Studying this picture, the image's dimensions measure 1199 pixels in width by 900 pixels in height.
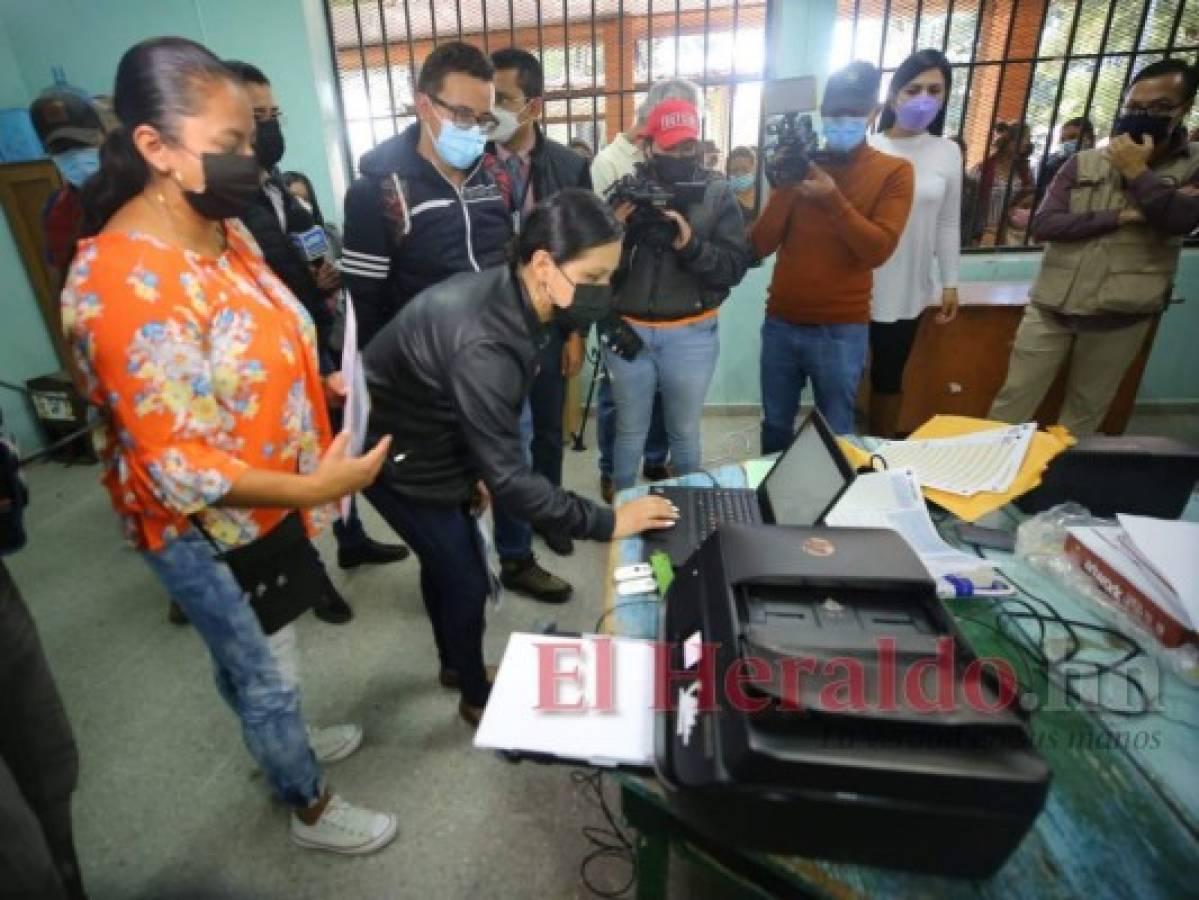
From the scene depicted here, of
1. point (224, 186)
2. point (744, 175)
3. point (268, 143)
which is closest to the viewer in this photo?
point (224, 186)

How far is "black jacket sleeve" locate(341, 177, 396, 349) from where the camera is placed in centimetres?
167

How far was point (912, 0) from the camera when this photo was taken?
552cm

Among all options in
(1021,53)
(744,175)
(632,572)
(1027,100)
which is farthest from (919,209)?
(1021,53)

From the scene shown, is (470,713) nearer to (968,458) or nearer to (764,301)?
(968,458)

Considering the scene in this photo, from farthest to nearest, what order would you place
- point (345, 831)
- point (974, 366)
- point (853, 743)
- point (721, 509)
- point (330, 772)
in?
point (974, 366)
point (330, 772)
point (345, 831)
point (721, 509)
point (853, 743)

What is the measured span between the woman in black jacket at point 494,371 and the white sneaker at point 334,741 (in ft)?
2.23

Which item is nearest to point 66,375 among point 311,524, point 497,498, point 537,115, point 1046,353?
point 537,115

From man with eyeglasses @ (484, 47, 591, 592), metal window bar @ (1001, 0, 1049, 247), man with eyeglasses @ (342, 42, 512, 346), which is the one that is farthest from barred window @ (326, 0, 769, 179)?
metal window bar @ (1001, 0, 1049, 247)

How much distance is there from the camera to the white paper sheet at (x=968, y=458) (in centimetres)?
117

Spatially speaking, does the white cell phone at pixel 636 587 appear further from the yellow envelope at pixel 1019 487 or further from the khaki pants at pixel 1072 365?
the khaki pants at pixel 1072 365

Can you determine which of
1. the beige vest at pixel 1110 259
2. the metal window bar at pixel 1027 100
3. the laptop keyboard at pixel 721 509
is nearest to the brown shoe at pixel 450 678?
the laptop keyboard at pixel 721 509

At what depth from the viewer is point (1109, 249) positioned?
7.41ft

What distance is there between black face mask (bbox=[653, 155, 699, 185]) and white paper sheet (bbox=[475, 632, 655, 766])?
1.40 m

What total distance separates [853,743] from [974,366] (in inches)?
111
